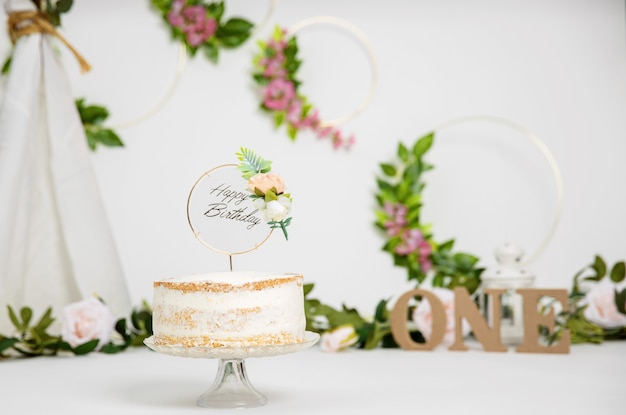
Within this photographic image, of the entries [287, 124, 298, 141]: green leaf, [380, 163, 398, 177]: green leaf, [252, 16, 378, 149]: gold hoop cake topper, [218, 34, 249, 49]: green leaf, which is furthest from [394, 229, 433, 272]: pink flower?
[218, 34, 249, 49]: green leaf

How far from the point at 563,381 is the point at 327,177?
1008 millimetres

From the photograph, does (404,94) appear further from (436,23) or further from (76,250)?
(76,250)

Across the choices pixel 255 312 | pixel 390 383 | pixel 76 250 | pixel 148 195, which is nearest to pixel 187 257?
pixel 148 195

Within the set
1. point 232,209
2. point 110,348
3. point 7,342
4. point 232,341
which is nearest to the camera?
point 232,341

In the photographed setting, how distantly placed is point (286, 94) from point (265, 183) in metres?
1.09

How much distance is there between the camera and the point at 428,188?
2250 millimetres

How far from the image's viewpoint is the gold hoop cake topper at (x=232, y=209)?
1197 millimetres

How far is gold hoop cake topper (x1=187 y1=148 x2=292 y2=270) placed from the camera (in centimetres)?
120

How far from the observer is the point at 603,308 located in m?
1.89

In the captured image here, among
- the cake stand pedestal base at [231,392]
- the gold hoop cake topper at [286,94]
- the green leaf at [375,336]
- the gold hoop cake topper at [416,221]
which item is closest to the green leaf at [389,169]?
the gold hoop cake topper at [416,221]

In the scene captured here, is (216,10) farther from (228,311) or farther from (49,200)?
(228,311)

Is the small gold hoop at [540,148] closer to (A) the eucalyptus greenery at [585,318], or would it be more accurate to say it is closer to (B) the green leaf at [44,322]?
(A) the eucalyptus greenery at [585,318]

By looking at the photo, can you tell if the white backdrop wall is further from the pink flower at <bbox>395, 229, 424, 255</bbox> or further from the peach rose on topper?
the peach rose on topper

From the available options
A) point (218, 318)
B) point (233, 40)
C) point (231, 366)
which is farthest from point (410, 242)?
point (218, 318)
